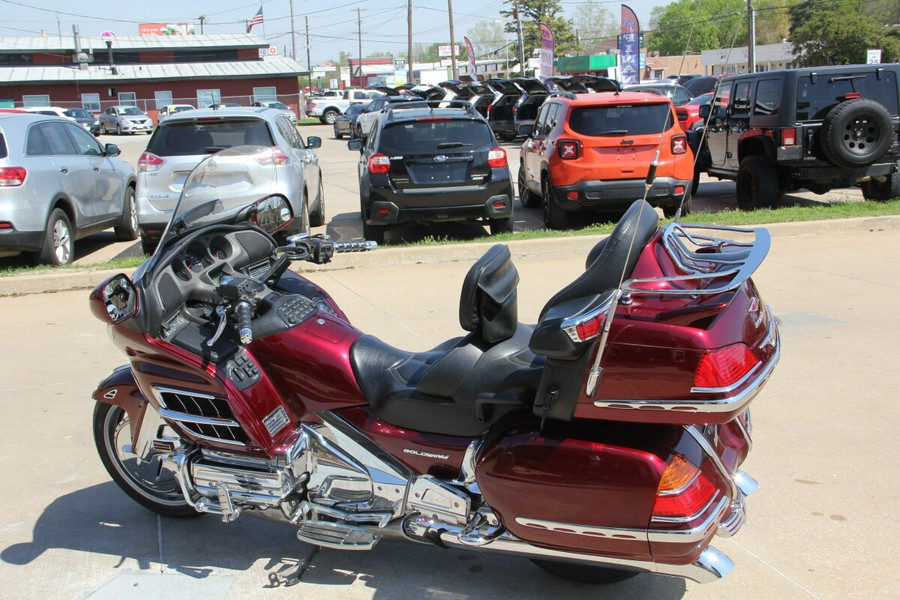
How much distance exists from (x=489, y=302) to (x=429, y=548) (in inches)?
49.8

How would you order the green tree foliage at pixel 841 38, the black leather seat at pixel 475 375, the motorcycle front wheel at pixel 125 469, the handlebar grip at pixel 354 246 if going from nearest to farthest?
the black leather seat at pixel 475 375 → the handlebar grip at pixel 354 246 → the motorcycle front wheel at pixel 125 469 → the green tree foliage at pixel 841 38

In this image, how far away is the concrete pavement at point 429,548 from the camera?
131 inches

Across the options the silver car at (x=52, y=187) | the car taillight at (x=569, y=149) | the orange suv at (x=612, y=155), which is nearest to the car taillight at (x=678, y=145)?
the orange suv at (x=612, y=155)

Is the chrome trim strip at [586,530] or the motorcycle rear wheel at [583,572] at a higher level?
the chrome trim strip at [586,530]

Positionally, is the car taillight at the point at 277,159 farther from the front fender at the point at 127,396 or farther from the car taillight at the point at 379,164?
the front fender at the point at 127,396

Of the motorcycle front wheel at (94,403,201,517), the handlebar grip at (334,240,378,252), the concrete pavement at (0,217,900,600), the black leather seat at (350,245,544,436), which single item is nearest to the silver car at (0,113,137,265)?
the concrete pavement at (0,217,900,600)

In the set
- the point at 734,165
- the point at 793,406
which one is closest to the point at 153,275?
the point at 793,406

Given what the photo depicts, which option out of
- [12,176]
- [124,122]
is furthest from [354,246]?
[124,122]

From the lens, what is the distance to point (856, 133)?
10.1m

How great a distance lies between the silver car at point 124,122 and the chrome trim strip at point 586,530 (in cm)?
4688

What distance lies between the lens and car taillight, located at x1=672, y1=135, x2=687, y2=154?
10.3 metres

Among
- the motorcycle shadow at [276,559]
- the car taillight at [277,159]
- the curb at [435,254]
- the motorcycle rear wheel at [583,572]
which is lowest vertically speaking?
the motorcycle shadow at [276,559]

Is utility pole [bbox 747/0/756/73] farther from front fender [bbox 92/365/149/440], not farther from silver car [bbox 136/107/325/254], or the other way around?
silver car [bbox 136/107/325/254]

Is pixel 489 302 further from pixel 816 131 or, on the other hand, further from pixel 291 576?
pixel 816 131
